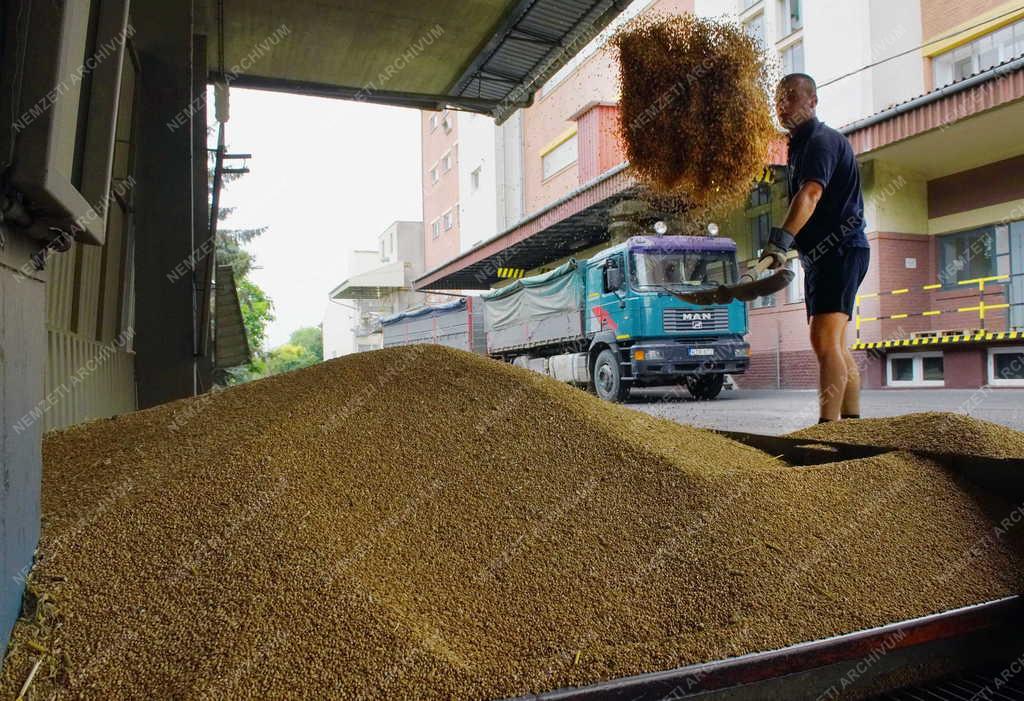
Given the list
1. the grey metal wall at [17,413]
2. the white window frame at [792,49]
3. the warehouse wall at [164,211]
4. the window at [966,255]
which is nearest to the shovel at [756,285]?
the grey metal wall at [17,413]

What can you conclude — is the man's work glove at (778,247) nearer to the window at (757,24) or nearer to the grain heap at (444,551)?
the grain heap at (444,551)

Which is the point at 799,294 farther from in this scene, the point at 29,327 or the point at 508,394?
the point at 29,327

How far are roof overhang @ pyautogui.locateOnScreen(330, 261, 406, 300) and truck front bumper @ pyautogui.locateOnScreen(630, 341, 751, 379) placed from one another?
80.7ft

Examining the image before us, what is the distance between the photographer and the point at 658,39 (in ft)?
14.6

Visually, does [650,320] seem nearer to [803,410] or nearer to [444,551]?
[803,410]

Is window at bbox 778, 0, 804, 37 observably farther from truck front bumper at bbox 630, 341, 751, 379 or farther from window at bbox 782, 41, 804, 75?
truck front bumper at bbox 630, 341, 751, 379

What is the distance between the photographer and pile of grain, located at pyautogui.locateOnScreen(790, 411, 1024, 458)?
80.7 inches

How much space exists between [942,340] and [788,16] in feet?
21.8

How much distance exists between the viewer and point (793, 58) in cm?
1248

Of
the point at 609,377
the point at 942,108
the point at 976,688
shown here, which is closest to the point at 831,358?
the point at 976,688

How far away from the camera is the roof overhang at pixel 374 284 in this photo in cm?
3225

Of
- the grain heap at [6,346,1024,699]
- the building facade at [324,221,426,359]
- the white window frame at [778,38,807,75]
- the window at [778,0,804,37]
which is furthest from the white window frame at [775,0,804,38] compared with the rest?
the building facade at [324,221,426,359]

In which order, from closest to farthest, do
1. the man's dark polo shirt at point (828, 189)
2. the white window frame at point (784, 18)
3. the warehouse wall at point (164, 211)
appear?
the man's dark polo shirt at point (828, 189), the warehouse wall at point (164, 211), the white window frame at point (784, 18)

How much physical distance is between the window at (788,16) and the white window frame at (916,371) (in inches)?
240
